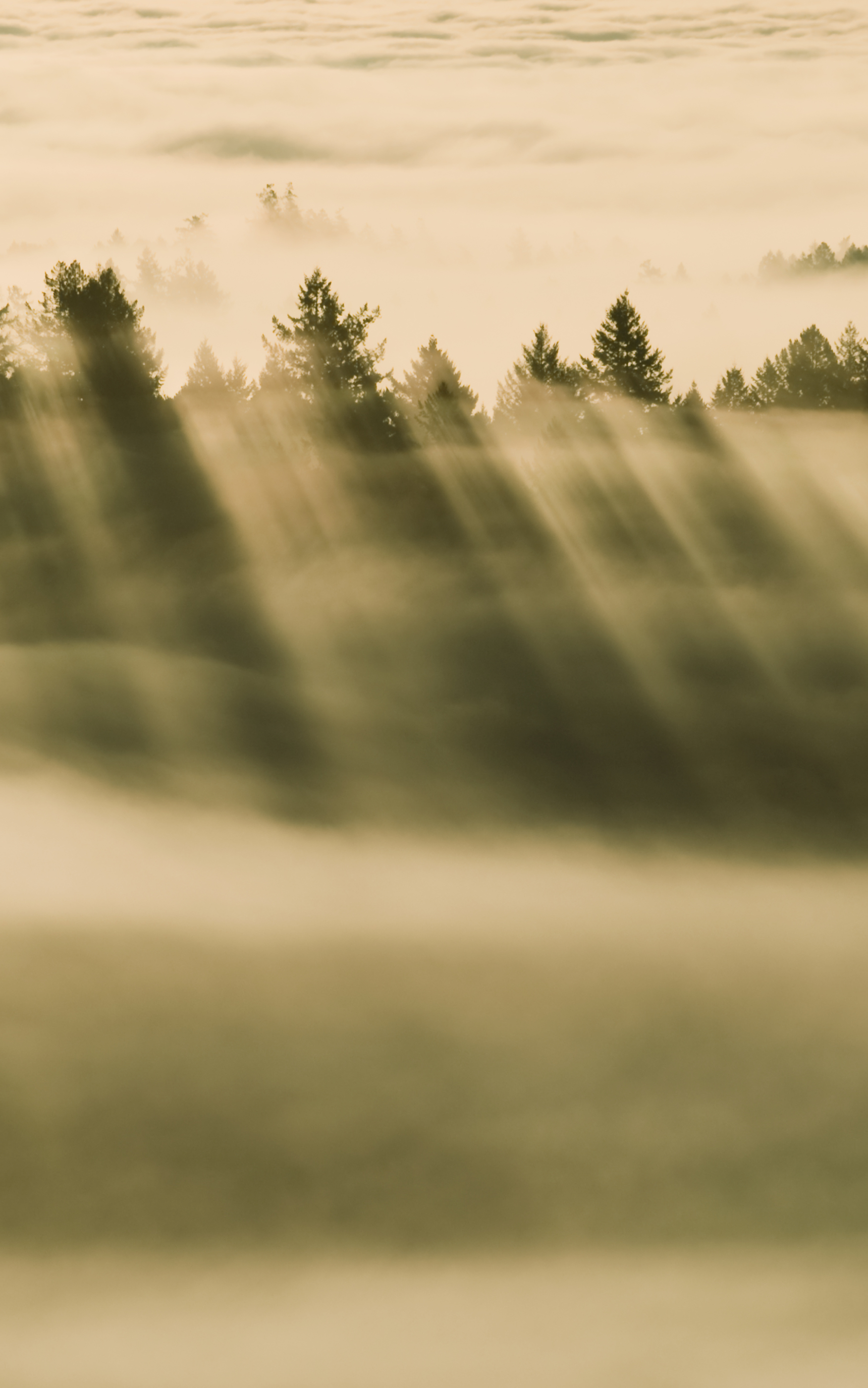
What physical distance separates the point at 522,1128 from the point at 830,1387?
16.9 feet

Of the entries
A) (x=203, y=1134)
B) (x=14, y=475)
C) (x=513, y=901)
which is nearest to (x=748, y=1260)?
(x=203, y=1134)

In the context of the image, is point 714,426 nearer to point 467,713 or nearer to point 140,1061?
point 467,713

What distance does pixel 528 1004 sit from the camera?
731 inches

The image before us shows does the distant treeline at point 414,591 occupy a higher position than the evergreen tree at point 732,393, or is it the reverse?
the evergreen tree at point 732,393

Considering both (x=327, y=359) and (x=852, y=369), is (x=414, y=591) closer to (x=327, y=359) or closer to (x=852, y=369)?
(x=327, y=359)

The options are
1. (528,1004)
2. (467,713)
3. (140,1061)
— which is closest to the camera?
(140,1061)

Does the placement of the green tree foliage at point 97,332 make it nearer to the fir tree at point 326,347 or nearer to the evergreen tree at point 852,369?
the fir tree at point 326,347

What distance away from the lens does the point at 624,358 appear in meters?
38.3

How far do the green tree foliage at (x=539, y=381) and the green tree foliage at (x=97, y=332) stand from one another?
11.7 metres

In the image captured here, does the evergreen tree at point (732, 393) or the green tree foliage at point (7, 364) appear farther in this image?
the evergreen tree at point (732, 393)

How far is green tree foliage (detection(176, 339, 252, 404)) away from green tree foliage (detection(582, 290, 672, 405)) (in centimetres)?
1155

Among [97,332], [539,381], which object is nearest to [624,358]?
[539,381]

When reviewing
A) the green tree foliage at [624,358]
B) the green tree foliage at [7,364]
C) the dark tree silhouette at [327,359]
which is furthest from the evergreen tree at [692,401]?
the green tree foliage at [7,364]

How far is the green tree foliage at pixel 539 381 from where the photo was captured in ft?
123
